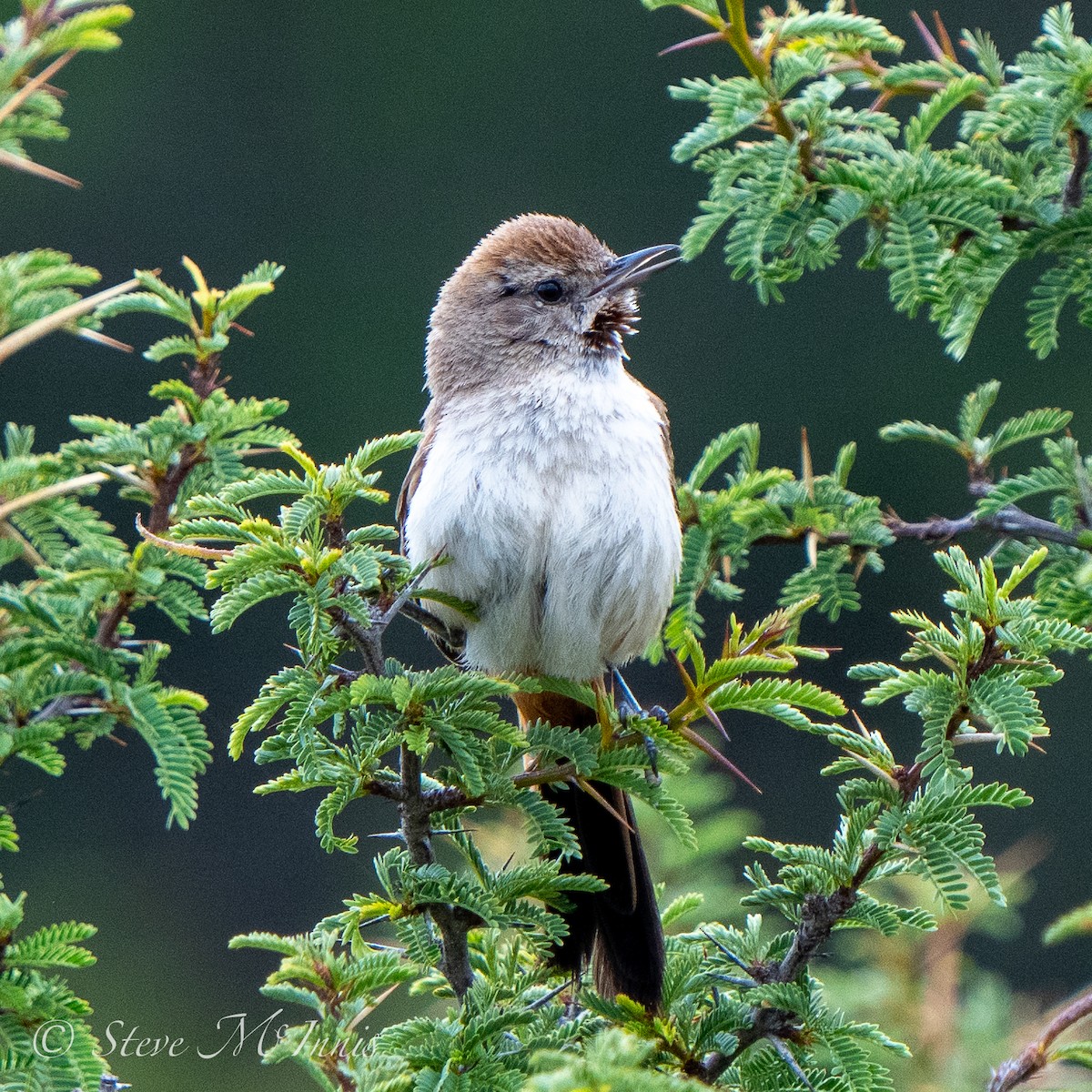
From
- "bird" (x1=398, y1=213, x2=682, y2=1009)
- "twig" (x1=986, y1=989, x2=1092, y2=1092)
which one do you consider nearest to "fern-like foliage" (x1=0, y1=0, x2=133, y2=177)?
"bird" (x1=398, y1=213, x2=682, y2=1009)

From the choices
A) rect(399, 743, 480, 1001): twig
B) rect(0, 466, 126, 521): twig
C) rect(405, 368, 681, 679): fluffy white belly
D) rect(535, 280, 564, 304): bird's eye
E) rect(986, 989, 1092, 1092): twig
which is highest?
rect(535, 280, 564, 304): bird's eye

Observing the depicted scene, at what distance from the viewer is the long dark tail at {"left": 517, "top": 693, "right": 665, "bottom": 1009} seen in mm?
3328

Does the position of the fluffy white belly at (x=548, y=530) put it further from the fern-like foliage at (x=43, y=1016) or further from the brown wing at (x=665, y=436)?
the fern-like foliage at (x=43, y=1016)

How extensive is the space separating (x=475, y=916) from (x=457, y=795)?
25cm

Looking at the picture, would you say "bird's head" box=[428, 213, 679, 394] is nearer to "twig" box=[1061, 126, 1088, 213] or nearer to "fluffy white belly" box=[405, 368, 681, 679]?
"fluffy white belly" box=[405, 368, 681, 679]

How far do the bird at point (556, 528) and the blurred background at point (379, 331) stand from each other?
27.9 ft

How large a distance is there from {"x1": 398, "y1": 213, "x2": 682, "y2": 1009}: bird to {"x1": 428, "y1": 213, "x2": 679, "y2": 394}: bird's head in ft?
0.05

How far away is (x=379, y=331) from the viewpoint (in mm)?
15312

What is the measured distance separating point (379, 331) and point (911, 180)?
41.2 feet

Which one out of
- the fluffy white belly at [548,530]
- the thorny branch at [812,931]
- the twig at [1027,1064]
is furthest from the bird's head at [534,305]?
the twig at [1027,1064]

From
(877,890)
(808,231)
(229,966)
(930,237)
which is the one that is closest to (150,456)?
(808,231)

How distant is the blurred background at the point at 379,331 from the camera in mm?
13758

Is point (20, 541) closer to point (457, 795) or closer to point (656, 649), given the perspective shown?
point (457, 795)

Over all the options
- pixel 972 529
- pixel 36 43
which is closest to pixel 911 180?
pixel 972 529
